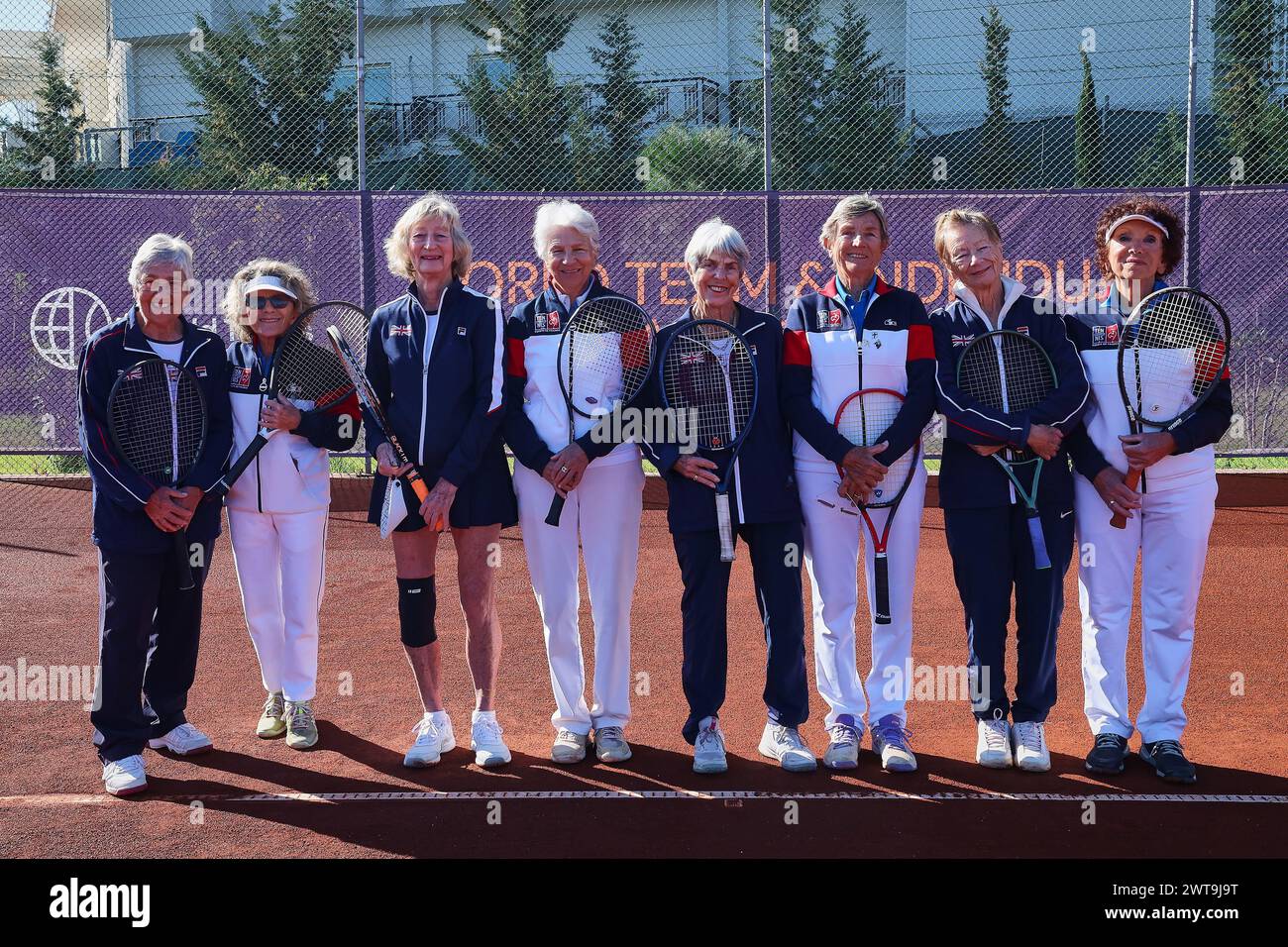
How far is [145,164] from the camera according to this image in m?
17.7

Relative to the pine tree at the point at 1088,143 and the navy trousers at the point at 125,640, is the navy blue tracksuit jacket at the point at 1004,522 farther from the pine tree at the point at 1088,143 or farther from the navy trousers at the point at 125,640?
the pine tree at the point at 1088,143

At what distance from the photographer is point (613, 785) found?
4.35 metres

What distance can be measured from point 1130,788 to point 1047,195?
637 centimetres

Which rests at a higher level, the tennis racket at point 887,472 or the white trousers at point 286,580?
the tennis racket at point 887,472

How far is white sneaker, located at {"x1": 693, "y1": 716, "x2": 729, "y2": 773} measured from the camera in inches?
174

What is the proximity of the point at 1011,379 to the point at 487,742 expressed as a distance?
238cm

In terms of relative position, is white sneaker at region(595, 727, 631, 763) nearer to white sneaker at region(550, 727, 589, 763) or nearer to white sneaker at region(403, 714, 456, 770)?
white sneaker at region(550, 727, 589, 763)

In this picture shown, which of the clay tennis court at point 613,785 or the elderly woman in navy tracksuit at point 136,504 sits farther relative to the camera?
the elderly woman in navy tracksuit at point 136,504

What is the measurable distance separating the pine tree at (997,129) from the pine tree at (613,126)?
479 centimetres

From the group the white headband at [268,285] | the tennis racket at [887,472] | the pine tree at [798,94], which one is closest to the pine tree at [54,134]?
the pine tree at [798,94]

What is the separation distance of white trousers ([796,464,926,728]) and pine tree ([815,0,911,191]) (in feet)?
39.1

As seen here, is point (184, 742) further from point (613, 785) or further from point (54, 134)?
point (54, 134)

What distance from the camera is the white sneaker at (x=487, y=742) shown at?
4531 mm

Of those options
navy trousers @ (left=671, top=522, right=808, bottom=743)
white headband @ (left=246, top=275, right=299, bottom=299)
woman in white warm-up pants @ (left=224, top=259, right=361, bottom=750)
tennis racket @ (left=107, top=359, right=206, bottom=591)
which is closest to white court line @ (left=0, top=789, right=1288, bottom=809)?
navy trousers @ (left=671, top=522, right=808, bottom=743)
